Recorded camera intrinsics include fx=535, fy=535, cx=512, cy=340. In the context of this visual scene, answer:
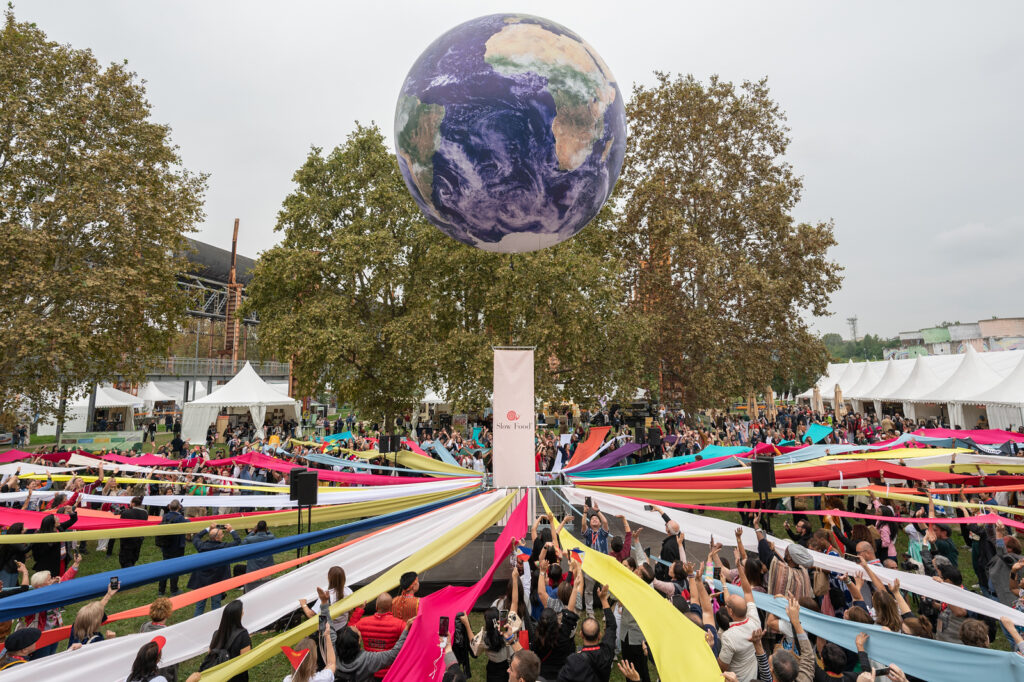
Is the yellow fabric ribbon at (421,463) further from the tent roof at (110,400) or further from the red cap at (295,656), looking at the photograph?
the tent roof at (110,400)

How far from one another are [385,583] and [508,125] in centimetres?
479

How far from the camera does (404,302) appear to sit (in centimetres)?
2264

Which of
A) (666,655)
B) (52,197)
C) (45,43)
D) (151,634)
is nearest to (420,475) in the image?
(151,634)

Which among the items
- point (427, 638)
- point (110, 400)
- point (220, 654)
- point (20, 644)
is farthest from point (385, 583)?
point (110, 400)

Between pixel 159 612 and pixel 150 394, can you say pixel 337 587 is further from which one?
pixel 150 394

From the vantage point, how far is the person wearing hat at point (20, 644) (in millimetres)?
4391

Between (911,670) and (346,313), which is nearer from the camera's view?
(911,670)

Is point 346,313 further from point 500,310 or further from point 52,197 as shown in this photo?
point 52,197

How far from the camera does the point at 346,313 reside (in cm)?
2055

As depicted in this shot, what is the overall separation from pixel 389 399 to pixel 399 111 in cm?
1677

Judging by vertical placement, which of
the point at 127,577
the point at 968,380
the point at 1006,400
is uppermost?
the point at 968,380

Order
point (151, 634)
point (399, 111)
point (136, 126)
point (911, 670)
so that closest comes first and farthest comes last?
point (911, 670) → point (151, 634) → point (399, 111) → point (136, 126)

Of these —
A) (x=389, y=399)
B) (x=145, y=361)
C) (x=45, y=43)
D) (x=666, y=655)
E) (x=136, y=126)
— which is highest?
(x=45, y=43)

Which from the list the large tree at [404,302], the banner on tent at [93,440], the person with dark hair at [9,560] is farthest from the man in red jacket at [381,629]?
the banner on tent at [93,440]
